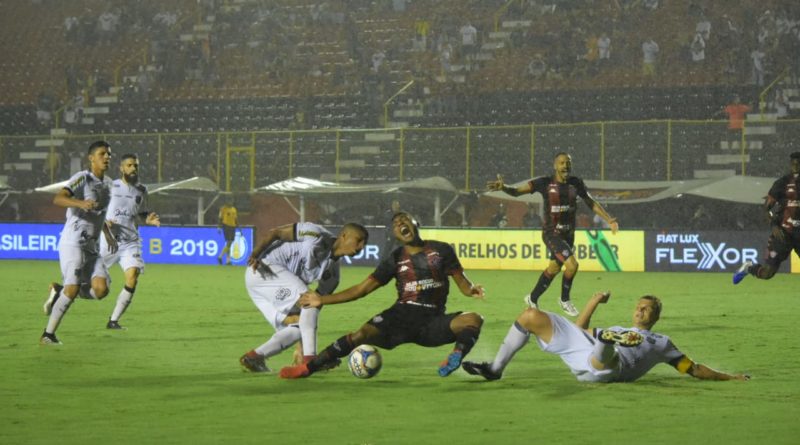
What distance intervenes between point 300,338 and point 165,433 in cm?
322

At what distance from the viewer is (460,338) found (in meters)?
10.7

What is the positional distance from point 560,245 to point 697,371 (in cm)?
855

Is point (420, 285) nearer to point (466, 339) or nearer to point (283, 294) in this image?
point (466, 339)

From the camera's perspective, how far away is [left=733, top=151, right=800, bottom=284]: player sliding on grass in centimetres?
1967

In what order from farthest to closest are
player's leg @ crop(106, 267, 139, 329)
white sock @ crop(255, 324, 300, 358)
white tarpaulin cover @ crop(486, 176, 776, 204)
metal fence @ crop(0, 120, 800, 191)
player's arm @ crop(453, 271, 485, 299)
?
metal fence @ crop(0, 120, 800, 191) < white tarpaulin cover @ crop(486, 176, 776, 204) < player's leg @ crop(106, 267, 139, 329) < white sock @ crop(255, 324, 300, 358) < player's arm @ crop(453, 271, 485, 299)

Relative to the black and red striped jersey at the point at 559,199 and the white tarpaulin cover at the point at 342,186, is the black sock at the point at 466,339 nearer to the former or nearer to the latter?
the black and red striped jersey at the point at 559,199

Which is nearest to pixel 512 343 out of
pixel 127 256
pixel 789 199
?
pixel 127 256

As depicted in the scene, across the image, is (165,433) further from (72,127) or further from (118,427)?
(72,127)

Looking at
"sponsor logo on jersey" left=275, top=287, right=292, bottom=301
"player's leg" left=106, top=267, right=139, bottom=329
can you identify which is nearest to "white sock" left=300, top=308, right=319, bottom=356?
"sponsor logo on jersey" left=275, top=287, right=292, bottom=301

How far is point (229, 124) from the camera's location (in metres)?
46.0

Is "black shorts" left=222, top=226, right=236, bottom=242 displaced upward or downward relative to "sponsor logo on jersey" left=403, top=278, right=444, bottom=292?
downward

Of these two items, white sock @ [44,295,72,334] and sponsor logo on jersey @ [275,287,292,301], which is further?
white sock @ [44,295,72,334]

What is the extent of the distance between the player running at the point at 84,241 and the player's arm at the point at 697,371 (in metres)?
6.64

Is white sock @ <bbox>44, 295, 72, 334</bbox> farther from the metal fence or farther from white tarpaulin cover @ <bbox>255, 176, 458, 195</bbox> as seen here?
white tarpaulin cover @ <bbox>255, 176, 458, 195</bbox>
